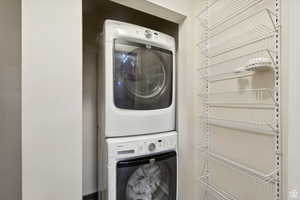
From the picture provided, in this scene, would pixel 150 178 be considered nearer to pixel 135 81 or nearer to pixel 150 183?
pixel 150 183

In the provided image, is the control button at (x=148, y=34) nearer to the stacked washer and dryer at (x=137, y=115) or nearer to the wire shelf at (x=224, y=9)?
the stacked washer and dryer at (x=137, y=115)

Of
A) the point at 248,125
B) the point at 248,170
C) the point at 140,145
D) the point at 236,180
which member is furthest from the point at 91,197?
the point at 248,125

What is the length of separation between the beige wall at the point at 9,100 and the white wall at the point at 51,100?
11 cm

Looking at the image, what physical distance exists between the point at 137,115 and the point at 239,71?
2.37 ft

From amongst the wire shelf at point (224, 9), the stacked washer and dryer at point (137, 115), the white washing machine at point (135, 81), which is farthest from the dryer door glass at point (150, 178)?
the wire shelf at point (224, 9)

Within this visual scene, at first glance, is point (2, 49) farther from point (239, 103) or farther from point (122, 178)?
point (239, 103)

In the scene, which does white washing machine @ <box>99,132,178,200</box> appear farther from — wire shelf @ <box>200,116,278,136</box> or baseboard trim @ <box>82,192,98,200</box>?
baseboard trim @ <box>82,192,98,200</box>

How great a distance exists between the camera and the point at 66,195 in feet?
2.94

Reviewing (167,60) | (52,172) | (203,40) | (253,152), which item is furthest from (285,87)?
(52,172)

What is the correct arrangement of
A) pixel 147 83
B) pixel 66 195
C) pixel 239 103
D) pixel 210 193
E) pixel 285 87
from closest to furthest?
pixel 285 87
pixel 66 195
pixel 239 103
pixel 210 193
pixel 147 83

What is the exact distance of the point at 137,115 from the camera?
1.25m

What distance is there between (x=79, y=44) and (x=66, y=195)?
81cm

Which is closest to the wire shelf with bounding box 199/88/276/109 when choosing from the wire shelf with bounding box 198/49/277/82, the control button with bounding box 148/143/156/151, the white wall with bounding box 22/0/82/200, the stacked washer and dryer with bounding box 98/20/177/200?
the wire shelf with bounding box 198/49/277/82

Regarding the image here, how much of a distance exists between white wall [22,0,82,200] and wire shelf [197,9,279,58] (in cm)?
89
